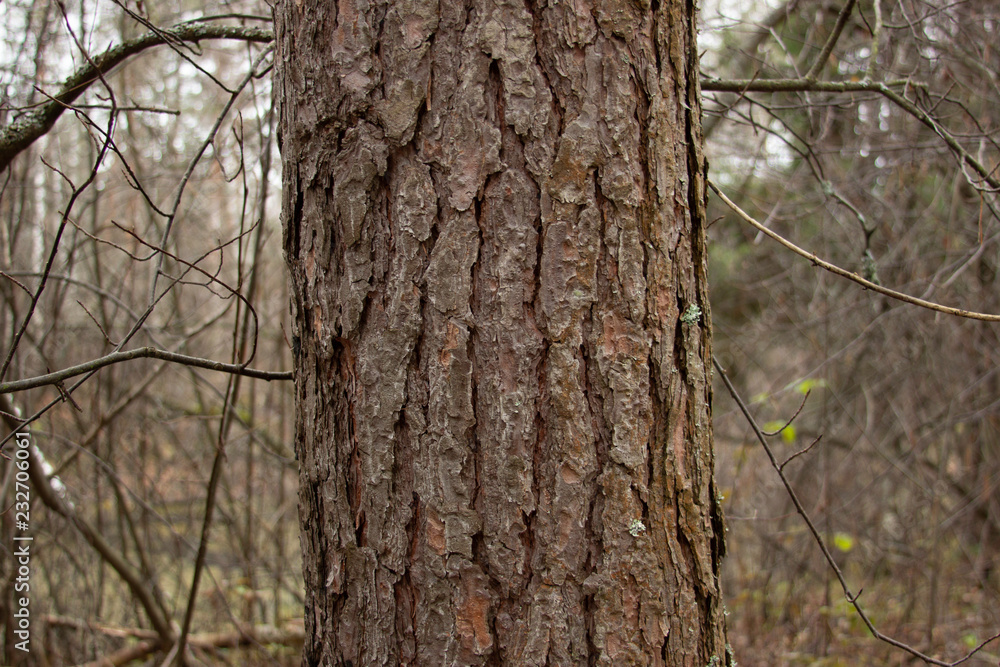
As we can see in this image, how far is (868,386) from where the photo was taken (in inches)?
178

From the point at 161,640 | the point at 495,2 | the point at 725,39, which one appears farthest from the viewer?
the point at 725,39

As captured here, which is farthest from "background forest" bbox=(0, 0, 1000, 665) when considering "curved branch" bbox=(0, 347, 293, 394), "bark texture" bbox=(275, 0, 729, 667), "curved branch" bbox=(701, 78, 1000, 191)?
"bark texture" bbox=(275, 0, 729, 667)

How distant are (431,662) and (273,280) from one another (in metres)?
4.53

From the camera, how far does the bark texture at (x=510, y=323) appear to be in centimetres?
103

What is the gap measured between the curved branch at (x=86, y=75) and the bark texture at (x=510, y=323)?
0.71m

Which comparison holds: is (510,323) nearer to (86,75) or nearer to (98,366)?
(98,366)

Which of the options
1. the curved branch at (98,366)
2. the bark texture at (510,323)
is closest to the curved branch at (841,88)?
the bark texture at (510,323)

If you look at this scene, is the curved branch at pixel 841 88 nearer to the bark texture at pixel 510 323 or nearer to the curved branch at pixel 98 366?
the bark texture at pixel 510 323

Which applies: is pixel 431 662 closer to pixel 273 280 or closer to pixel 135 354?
pixel 135 354

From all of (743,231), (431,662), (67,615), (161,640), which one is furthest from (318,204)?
(743,231)

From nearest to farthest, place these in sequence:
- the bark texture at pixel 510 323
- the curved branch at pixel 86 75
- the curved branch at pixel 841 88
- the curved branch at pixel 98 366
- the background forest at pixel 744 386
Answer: the bark texture at pixel 510 323, the curved branch at pixel 98 366, the curved branch at pixel 86 75, the curved branch at pixel 841 88, the background forest at pixel 744 386

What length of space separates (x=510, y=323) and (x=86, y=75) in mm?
1423

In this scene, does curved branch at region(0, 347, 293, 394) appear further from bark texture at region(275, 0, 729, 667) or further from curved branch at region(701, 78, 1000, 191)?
curved branch at region(701, 78, 1000, 191)

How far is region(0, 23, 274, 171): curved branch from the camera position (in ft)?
5.41
